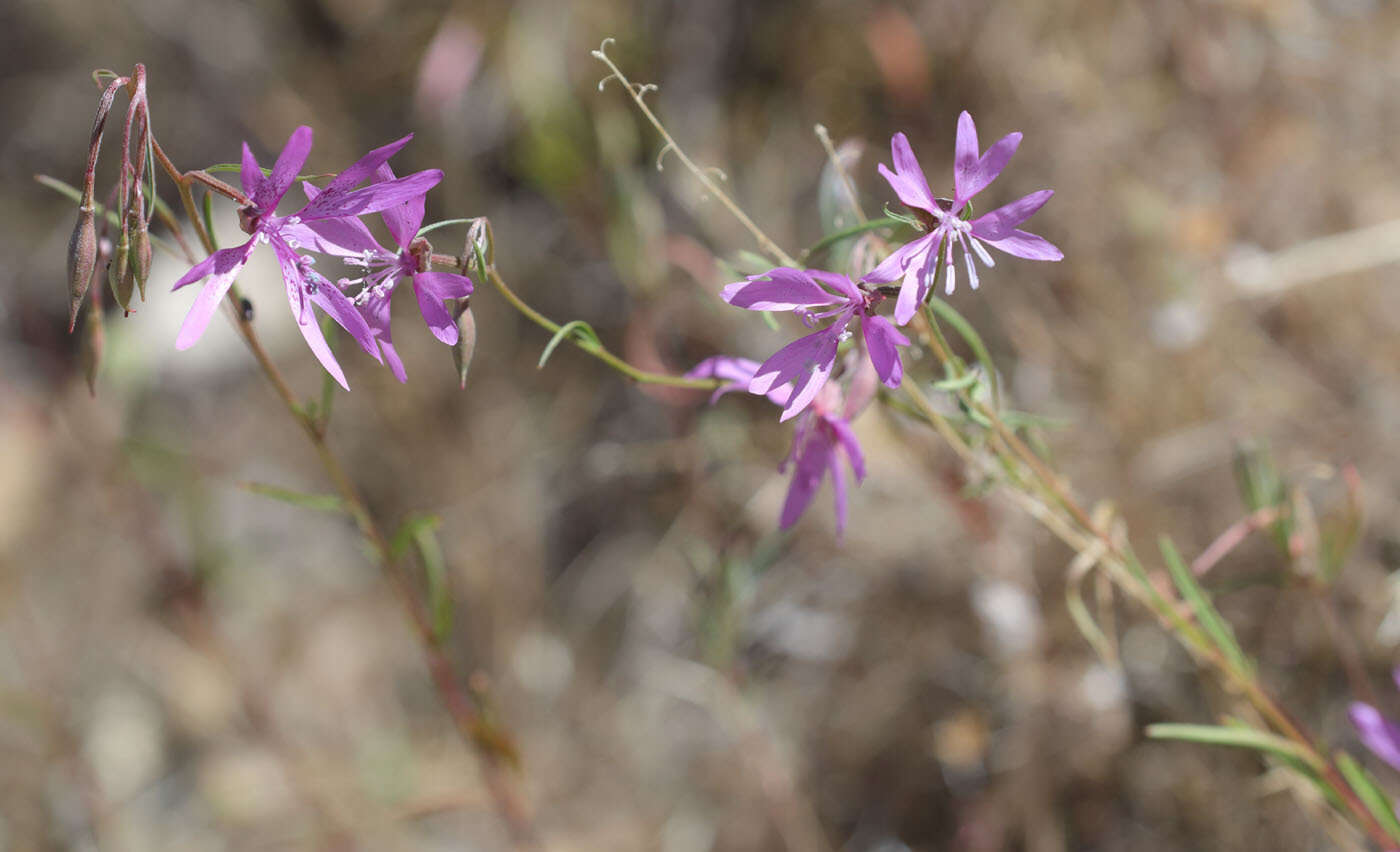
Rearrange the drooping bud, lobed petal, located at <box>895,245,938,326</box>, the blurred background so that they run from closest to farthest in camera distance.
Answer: lobed petal, located at <box>895,245,938,326</box>
the drooping bud
the blurred background

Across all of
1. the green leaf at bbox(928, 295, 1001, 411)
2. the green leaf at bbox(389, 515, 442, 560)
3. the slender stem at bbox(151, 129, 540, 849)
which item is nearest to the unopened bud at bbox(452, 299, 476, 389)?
the slender stem at bbox(151, 129, 540, 849)

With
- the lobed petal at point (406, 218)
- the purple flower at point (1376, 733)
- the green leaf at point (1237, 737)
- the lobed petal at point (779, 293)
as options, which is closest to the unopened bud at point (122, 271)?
the lobed petal at point (406, 218)

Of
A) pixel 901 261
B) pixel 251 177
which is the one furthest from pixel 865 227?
pixel 251 177

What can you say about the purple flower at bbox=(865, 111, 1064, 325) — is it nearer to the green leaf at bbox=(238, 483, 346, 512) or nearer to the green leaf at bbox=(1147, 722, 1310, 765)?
the green leaf at bbox=(1147, 722, 1310, 765)

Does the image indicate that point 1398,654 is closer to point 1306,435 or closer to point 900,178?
point 1306,435

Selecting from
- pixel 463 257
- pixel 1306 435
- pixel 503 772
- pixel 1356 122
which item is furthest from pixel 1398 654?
pixel 463 257

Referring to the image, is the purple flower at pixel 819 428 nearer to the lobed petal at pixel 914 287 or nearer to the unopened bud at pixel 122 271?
the lobed petal at pixel 914 287

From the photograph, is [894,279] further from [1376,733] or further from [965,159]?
[1376,733]
